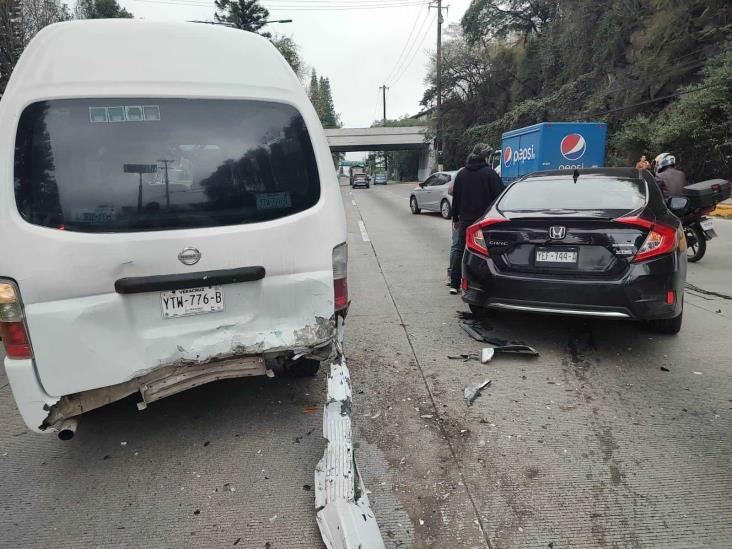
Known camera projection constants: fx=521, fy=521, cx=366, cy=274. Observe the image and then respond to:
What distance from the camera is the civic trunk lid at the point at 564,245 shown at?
411 cm

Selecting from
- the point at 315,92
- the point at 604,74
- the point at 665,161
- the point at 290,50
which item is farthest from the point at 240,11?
the point at 665,161

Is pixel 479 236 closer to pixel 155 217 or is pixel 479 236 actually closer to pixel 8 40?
pixel 155 217

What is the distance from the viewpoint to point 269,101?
3.05 metres

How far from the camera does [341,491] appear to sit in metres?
2.51

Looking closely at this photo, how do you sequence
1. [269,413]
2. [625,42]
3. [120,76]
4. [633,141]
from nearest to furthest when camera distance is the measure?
[120,76] < [269,413] < [633,141] < [625,42]

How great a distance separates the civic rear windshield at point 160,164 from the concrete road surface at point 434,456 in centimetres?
145

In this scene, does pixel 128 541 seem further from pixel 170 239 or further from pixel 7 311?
pixel 170 239

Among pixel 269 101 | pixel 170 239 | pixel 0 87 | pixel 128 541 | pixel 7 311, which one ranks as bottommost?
pixel 128 541

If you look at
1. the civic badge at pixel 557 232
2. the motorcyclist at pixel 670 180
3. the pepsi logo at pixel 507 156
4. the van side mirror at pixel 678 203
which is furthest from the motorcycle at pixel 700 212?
the pepsi logo at pixel 507 156

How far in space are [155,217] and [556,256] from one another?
10.2 feet

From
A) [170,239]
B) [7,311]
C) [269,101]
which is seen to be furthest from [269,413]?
[269,101]

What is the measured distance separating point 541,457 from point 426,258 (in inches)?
260

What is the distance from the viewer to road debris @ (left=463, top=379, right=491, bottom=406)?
149 inches

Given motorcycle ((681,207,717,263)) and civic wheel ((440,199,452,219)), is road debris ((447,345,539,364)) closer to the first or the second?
motorcycle ((681,207,717,263))
